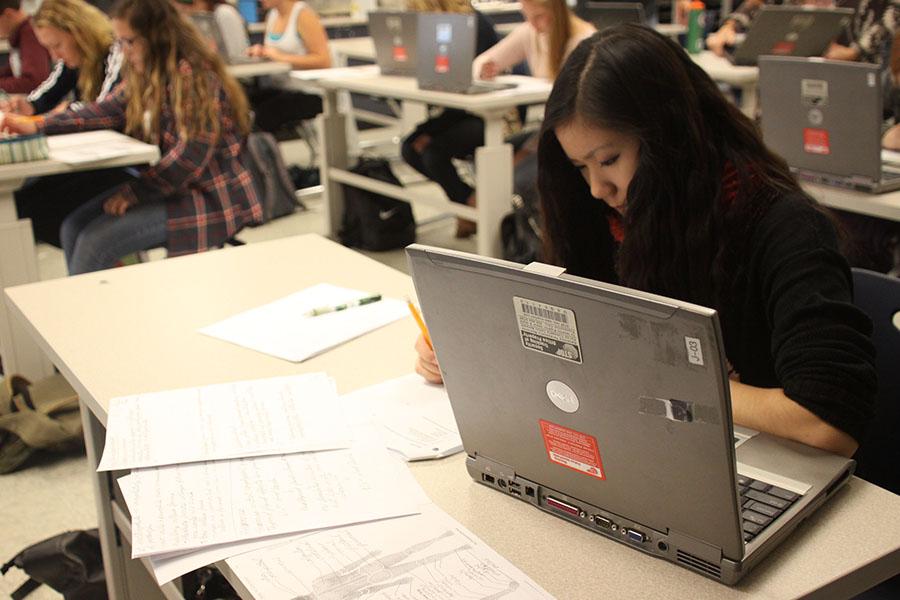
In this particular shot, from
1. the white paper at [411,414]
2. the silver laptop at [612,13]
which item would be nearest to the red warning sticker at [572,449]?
the white paper at [411,414]

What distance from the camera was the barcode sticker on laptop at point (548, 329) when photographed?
2.74 ft

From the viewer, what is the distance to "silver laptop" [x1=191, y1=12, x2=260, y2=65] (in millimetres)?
4871

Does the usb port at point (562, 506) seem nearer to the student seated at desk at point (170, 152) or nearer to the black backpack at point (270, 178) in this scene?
the student seated at desk at point (170, 152)

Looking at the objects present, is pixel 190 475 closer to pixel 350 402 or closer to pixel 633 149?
pixel 350 402

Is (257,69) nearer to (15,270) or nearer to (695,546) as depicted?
(15,270)

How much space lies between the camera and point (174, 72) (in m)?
2.84

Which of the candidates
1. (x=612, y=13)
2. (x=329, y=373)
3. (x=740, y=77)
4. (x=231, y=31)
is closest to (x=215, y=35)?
(x=231, y=31)

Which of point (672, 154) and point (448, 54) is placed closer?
point (672, 154)

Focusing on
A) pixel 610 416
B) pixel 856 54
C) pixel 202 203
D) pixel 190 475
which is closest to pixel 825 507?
pixel 610 416

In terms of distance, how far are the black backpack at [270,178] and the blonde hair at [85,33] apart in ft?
2.99

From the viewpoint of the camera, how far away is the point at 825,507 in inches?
38.4

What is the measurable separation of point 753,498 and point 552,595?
0.23 metres

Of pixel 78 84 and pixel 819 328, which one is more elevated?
pixel 78 84

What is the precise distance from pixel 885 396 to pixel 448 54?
2563 millimetres
